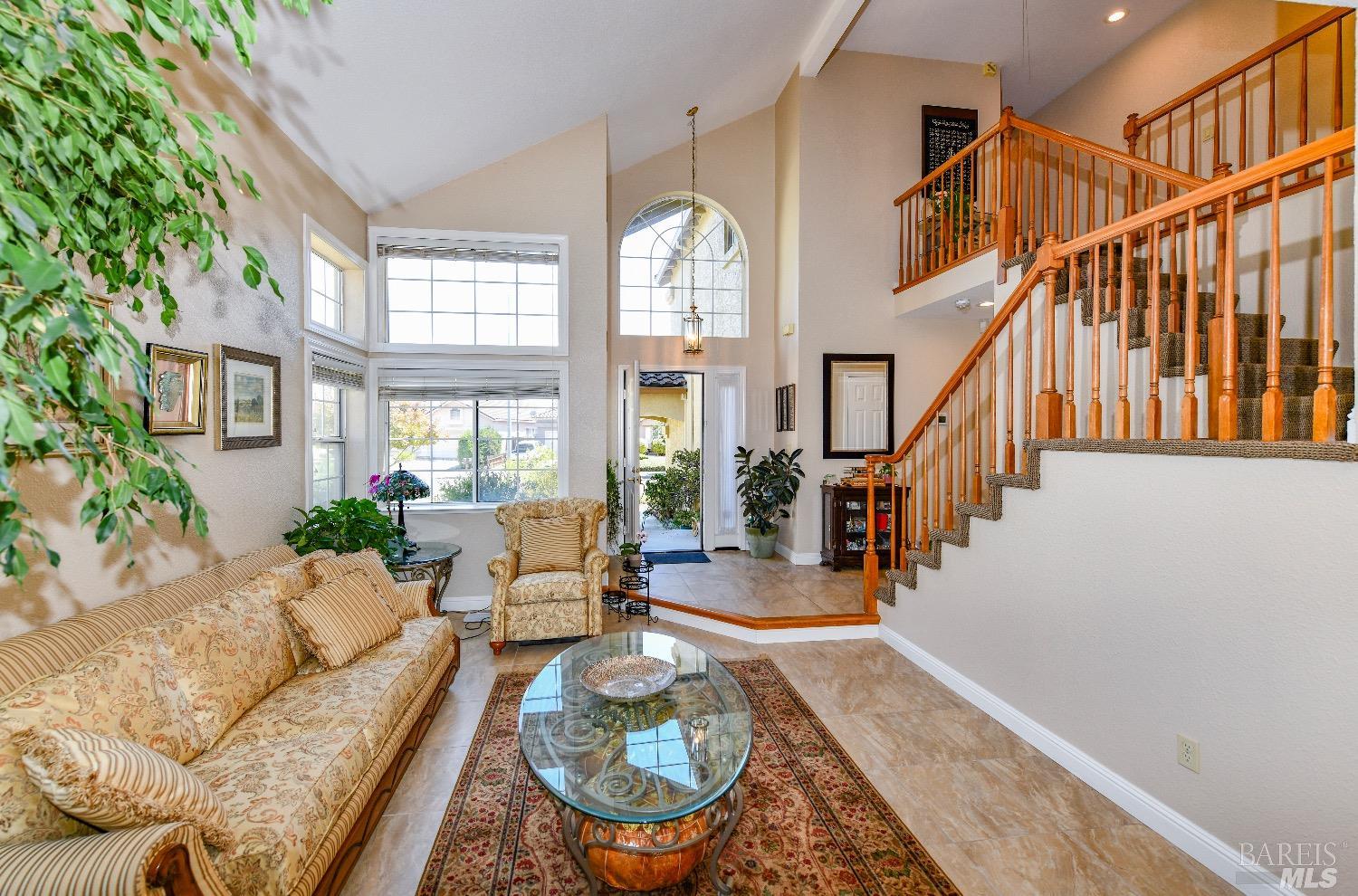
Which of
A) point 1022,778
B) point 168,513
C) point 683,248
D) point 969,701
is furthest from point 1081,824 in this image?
point 683,248

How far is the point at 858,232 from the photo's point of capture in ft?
18.6

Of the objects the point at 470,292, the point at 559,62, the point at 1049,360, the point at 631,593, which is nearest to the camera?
the point at 1049,360

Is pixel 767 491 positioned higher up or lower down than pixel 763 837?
higher up

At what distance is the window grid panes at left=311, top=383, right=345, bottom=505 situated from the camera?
3.89 metres

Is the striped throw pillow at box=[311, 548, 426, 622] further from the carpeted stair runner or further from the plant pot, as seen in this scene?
the carpeted stair runner

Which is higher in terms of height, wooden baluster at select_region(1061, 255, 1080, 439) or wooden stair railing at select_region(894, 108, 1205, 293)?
wooden stair railing at select_region(894, 108, 1205, 293)

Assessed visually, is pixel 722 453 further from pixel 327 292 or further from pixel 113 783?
Result: pixel 113 783

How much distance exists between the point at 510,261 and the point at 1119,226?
4.06 m

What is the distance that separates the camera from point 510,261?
480cm

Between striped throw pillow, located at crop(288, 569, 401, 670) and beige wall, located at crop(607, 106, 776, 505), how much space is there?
12.3 ft

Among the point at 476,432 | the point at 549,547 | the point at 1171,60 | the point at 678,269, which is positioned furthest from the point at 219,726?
the point at 1171,60

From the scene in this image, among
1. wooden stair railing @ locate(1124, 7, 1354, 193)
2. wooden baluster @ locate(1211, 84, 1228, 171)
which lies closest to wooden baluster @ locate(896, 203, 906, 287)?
wooden stair railing @ locate(1124, 7, 1354, 193)

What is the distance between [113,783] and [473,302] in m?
4.01

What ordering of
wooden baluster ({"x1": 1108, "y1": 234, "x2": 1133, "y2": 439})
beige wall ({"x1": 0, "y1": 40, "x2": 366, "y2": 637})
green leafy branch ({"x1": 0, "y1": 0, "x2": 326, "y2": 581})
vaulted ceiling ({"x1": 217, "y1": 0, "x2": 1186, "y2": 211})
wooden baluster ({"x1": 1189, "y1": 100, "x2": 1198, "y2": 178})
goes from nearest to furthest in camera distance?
1. green leafy branch ({"x1": 0, "y1": 0, "x2": 326, "y2": 581})
2. beige wall ({"x1": 0, "y1": 40, "x2": 366, "y2": 637})
3. wooden baluster ({"x1": 1108, "y1": 234, "x2": 1133, "y2": 439})
4. vaulted ceiling ({"x1": 217, "y1": 0, "x2": 1186, "y2": 211})
5. wooden baluster ({"x1": 1189, "y1": 100, "x2": 1198, "y2": 178})
